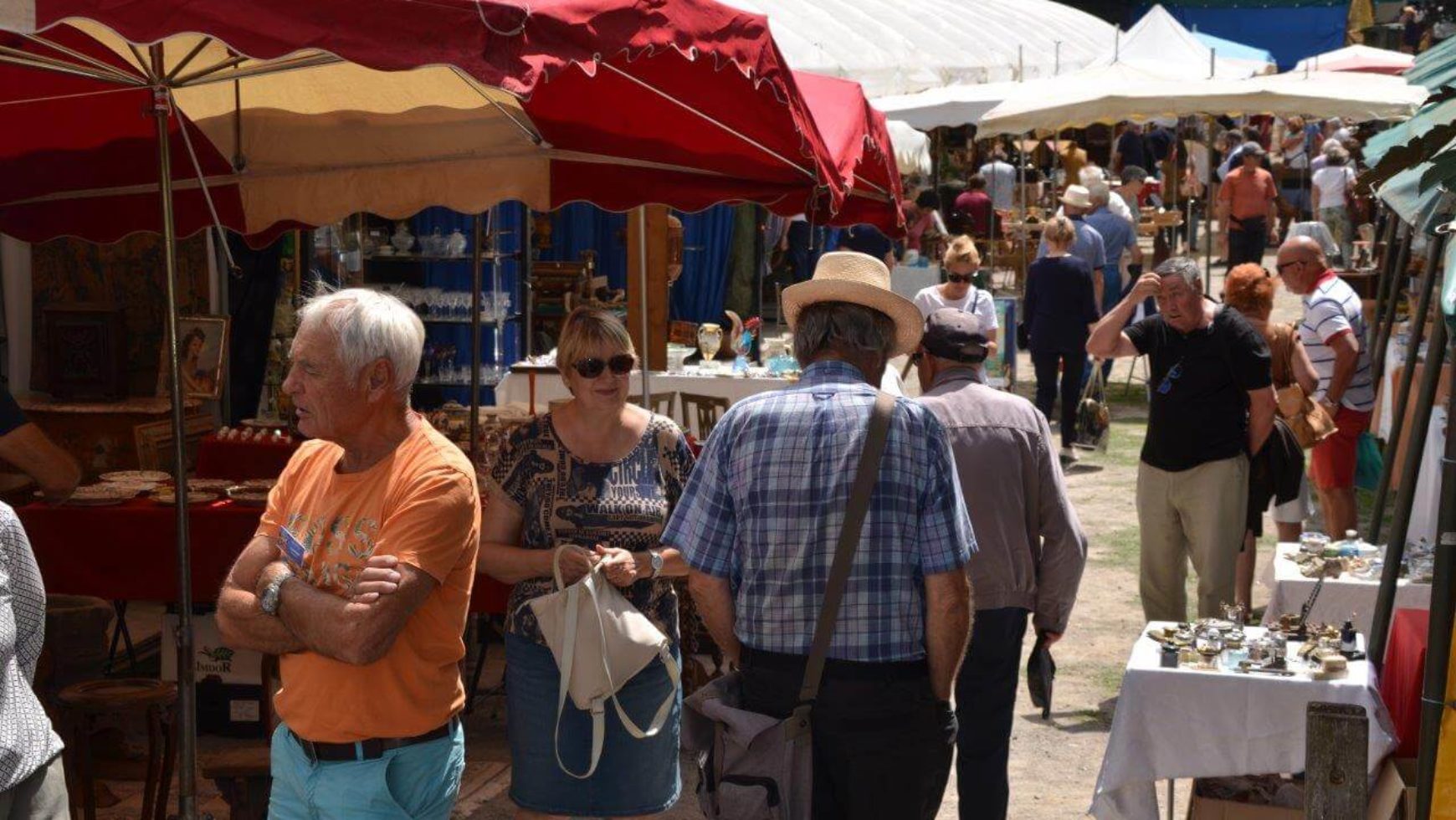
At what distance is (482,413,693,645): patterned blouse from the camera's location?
178 inches

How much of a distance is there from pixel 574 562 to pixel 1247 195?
17.6m

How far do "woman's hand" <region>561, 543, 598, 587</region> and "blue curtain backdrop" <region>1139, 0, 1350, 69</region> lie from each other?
3295 centimetres

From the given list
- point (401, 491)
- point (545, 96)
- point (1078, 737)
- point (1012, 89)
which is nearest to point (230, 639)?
point (401, 491)

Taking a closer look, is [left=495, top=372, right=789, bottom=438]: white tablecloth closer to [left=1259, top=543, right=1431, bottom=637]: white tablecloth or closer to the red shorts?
the red shorts

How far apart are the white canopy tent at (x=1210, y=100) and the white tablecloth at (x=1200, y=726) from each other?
8.32 metres

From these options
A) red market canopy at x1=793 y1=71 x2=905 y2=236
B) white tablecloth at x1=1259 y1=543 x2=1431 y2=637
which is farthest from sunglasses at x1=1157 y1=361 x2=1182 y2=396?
red market canopy at x1=793 y1=71 x2=905 y2=236

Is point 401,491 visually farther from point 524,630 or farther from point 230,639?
point 524,630

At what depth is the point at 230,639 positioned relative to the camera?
3.51 m

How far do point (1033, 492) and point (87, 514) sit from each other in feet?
11.2

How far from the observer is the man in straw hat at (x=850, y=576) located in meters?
3.50

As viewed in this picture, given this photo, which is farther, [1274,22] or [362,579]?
[1274,22]

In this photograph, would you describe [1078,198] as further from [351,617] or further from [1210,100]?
[351,617]

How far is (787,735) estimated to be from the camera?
3.47 meters

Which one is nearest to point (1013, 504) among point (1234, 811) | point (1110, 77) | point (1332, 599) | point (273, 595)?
point (1234, 811)
